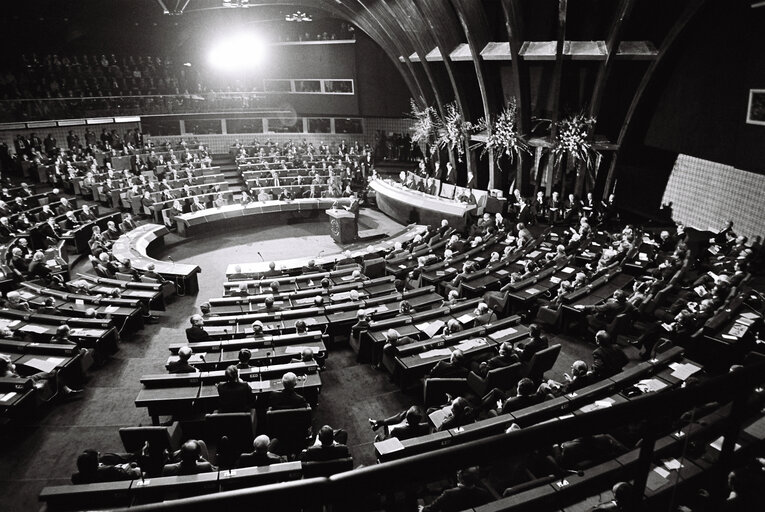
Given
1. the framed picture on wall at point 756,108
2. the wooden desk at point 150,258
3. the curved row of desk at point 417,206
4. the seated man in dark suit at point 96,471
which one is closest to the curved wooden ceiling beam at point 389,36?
the curved row of desk at point 417,206

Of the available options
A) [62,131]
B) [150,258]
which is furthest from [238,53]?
[150,258]

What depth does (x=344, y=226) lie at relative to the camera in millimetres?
23688

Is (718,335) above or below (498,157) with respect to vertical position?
below

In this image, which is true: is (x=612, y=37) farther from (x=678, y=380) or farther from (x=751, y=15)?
(x=678, y=380)

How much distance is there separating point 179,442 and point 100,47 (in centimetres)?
3770

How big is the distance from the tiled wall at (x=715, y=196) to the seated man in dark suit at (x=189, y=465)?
1912 cm

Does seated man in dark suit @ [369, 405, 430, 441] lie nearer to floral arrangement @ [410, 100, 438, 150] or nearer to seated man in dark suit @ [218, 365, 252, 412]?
seated man in dark suit @ [218, 365, 252, 412]

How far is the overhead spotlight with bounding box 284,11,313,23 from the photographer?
35750 mm

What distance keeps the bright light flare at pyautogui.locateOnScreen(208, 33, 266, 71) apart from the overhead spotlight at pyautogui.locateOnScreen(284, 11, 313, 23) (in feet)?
11.8

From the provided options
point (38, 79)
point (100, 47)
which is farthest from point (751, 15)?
point (100, 47)

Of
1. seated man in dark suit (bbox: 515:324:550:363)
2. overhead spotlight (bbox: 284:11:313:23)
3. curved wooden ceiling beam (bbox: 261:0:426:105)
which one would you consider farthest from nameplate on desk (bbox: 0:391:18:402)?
overhead spotlight (bbox: 284:11:313:23)

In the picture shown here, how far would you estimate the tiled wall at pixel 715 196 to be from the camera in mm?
17500

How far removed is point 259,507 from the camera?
1465 millimetres

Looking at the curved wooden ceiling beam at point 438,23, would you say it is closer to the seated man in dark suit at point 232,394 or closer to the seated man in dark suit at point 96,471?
the seated man in dark suit at point 232,394
